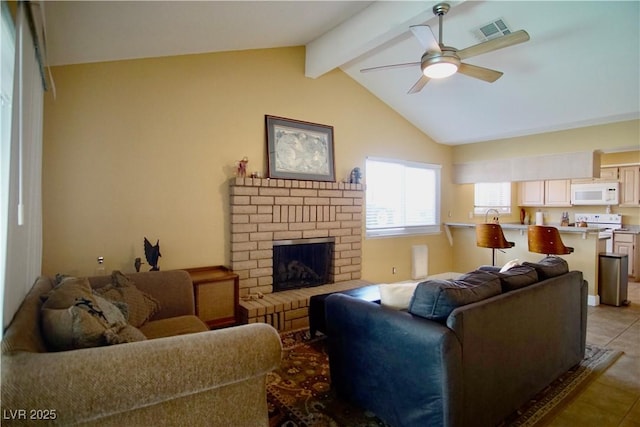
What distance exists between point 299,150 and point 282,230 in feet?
3.34

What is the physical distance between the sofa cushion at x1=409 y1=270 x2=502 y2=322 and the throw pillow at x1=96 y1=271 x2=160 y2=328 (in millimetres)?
1816

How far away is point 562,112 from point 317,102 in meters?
3.16

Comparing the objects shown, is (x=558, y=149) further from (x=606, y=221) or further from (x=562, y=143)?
(x=606, y=221)

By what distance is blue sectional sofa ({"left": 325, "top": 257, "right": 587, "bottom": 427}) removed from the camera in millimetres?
1636

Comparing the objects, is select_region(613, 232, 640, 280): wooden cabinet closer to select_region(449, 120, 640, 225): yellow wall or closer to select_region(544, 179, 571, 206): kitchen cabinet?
select_region(449, 120, 640, 225): yellow wall

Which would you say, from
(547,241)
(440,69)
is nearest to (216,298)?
(440,69)

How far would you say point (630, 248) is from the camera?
5.96m

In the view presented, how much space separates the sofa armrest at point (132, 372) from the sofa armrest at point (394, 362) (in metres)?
0.69

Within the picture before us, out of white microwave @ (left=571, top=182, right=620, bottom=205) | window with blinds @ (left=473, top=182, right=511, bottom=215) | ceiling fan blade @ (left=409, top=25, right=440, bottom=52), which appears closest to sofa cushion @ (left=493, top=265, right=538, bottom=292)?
ceiling fan blade @ (left=409, top=25, right=440, bottom=52)

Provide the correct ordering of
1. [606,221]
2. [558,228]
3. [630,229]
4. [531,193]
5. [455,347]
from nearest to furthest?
1. [455,347]
2. [558,228]
3. [630,229]
4. [606,221]
5. [531,193]

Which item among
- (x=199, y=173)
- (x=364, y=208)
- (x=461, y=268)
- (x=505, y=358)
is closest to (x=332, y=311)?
(x=505, y=358)

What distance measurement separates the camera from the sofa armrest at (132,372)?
Answer: 3.47ft

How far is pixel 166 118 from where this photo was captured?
331 cm

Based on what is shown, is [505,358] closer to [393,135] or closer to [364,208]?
[364,208]
